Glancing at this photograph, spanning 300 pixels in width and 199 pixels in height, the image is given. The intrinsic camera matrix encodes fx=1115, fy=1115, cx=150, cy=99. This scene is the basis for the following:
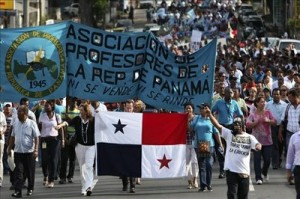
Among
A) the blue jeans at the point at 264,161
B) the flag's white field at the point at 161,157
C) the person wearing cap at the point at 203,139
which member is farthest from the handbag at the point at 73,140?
the blue jeans at the point at 264,161

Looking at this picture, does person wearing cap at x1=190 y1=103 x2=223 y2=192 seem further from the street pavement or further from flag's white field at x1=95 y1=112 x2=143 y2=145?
flag's white field at x1=95 y1=112 x2=143 y2=145

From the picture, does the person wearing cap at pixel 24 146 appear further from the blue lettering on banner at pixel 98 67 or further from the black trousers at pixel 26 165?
the blue lettering on banner at pixel 98 67

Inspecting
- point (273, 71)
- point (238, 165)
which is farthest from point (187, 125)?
point (273, 71)

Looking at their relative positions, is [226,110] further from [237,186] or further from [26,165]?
[237,186]

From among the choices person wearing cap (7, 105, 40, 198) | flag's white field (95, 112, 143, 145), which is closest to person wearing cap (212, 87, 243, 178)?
flag's white field (95, 112, 143, 145)

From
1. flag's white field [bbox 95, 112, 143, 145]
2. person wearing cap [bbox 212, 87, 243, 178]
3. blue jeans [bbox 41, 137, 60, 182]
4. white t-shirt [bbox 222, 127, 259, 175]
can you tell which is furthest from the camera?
person wearing cap [bbox 212, 87, 243, 178]

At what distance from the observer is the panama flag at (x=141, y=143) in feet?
60.0

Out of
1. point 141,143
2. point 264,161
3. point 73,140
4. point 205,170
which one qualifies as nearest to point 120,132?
point 141,143

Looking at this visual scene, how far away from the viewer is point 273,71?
3050 centimetres

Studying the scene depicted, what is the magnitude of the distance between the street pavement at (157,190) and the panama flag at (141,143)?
378 millimetres

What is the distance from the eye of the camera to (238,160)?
15250mm

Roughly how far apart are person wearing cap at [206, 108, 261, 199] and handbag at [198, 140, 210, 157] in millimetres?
2706

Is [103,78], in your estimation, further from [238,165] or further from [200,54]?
[238,165]

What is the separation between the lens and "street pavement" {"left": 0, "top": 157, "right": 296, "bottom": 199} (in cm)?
1792
